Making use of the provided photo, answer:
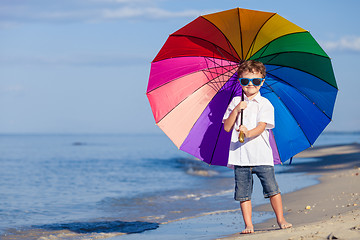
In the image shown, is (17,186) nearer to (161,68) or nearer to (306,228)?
(161,68)

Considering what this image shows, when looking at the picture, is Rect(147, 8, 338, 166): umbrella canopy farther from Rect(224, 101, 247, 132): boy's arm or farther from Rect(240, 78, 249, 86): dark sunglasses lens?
Rect(224, 101, 247, 132): boy's arm

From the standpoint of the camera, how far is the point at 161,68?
5934 mm

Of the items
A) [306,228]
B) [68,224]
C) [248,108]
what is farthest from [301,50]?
[68,224]

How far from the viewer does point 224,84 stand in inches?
229

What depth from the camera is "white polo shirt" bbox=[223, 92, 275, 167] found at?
5.36 m

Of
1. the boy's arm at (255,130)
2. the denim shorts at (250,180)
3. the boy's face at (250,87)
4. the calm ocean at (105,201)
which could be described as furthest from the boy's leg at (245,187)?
the calm ocean at (105,201)

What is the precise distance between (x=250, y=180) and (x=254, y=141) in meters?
0.47

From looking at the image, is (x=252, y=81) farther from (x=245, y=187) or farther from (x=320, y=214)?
(x=320, y=214)

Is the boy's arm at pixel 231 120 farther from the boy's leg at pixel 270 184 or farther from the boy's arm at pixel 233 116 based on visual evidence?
the boy's leg at pixel 270 184

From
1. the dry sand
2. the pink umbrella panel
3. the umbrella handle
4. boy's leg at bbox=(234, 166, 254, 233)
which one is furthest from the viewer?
the pink umbrella panel

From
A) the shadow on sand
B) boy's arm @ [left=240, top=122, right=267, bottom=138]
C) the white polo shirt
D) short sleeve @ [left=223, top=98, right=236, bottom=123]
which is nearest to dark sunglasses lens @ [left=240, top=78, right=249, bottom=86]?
the white polo shirt

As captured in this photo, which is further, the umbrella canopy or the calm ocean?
the calm ocean

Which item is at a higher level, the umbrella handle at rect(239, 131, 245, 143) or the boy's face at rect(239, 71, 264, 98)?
the boy's face at rect(239, 71, 264, 98)

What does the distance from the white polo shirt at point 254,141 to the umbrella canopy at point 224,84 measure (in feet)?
1.53
